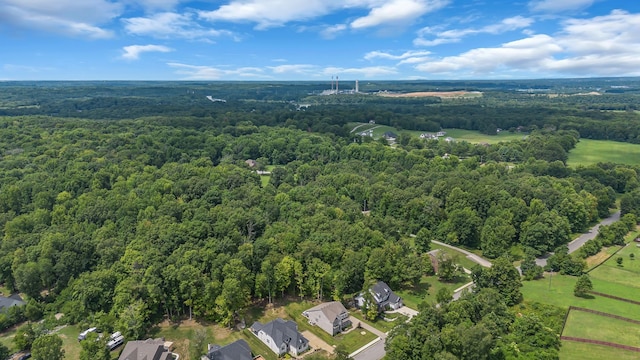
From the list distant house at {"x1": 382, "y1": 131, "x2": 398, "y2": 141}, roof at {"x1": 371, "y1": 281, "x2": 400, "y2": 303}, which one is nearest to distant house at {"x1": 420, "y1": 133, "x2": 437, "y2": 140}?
distant house at {"x1": 382, "y1": 131, "x2": 398, "y2": 141}

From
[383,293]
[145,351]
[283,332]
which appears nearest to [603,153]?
[383,293]

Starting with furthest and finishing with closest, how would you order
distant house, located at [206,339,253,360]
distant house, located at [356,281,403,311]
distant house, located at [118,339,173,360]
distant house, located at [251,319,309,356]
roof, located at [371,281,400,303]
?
1. roof, located at [371,281,400,303]
2. distant house, located at [356,281,403,311]
3. distant house, located at [251,319,309,356]
4. distant house, located at [118,339,173,360]
5. distant house, located at [206,339,253,360]

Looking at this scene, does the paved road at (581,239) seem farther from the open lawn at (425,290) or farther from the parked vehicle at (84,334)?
the parked vehicle at (84,334)

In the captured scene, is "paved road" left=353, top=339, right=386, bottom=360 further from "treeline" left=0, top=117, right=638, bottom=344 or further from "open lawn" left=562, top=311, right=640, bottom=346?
"open lawn" left=562, top=311, right=640, bottom=346

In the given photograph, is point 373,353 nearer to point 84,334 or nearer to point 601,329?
point 601,329

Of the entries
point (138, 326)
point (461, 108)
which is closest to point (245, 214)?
point (138, 326)

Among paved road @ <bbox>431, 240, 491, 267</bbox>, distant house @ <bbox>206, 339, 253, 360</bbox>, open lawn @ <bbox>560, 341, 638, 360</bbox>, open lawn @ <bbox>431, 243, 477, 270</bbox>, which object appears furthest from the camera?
paved road @ <bbox>431, 240, 491, 267</bbox>

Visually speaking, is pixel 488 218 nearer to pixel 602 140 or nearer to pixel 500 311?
pixel 500 311
